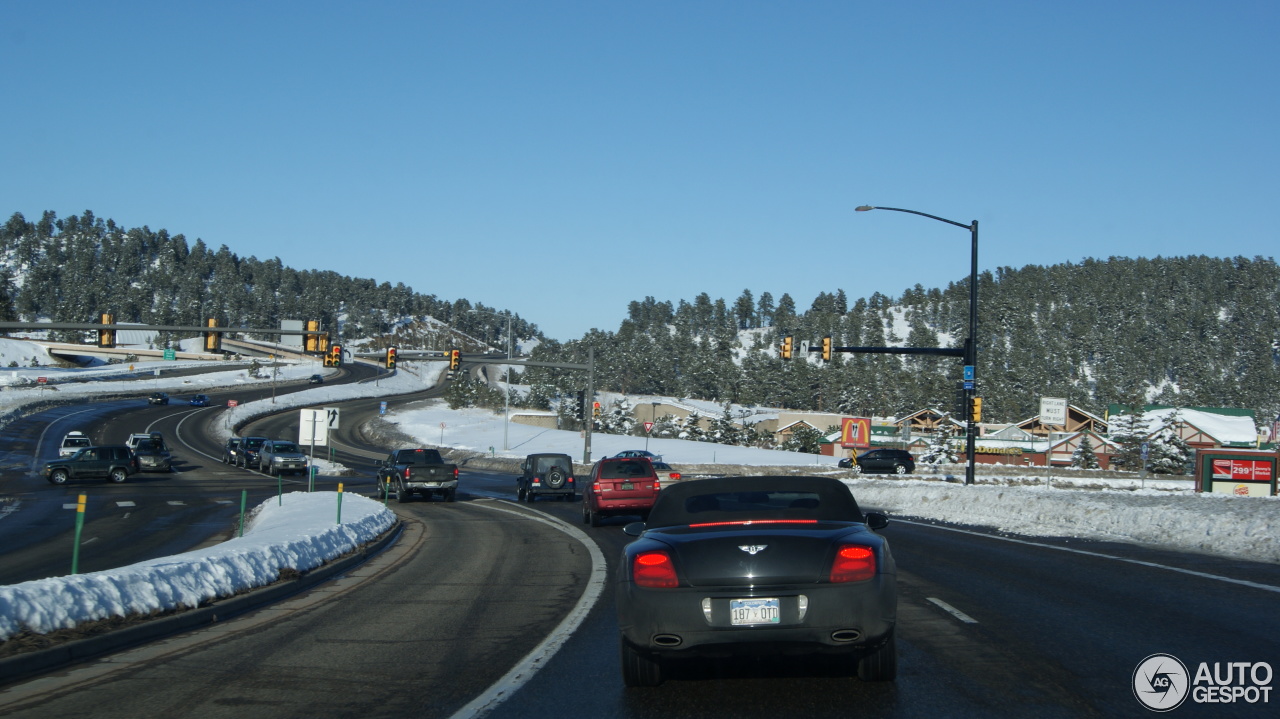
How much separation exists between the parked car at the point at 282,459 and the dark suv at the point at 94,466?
740cm

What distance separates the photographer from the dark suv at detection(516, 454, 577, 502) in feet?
112

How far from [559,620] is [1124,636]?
210 inches

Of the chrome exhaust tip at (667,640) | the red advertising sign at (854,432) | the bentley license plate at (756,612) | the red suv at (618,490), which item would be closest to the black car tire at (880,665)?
the bentley license plate at (756,612)

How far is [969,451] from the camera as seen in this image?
29.2 metres

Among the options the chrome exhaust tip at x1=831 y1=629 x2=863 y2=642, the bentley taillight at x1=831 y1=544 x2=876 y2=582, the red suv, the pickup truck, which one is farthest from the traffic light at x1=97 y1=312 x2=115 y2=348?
the chrome exhaust tip at x1=831 y1=629 x2=863 y2=642

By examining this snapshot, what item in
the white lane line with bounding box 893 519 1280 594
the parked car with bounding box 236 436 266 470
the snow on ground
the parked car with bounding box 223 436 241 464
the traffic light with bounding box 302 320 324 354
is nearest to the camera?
the snow on ground

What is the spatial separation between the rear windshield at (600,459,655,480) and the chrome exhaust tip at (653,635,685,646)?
17.6 metres

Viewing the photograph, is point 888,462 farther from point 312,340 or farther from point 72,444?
point 72,444

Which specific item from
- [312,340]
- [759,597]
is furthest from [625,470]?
[759,597]

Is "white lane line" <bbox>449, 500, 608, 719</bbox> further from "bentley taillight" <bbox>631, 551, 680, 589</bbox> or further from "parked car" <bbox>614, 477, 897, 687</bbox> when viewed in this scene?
"bentley taillight" <bbox>631, 551, 680, 589</bbox>

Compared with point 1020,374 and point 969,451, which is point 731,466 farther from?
point 1020,374

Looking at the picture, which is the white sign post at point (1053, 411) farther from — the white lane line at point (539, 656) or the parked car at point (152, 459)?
the parked car at point (152, 459)

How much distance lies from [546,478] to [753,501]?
26.3m

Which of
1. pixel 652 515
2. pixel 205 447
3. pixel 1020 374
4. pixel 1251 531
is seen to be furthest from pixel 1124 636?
pixel 1020 374
